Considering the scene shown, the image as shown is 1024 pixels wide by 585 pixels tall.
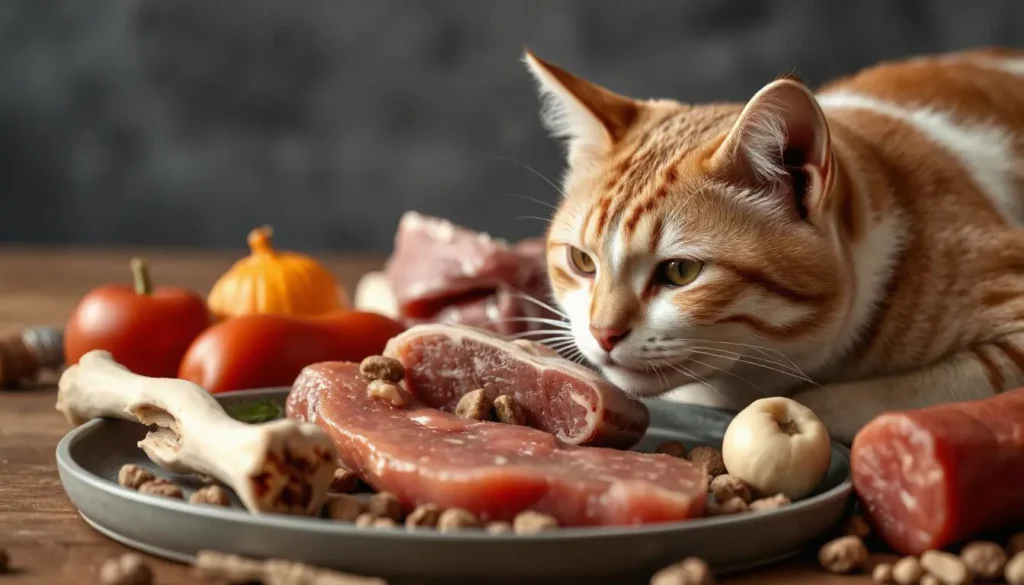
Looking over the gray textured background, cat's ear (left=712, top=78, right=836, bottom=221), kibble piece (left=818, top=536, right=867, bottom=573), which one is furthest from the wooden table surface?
the gray textured background

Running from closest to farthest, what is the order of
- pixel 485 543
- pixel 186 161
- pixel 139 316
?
pixel 485 543, pixel 139 316, pixel 186 161

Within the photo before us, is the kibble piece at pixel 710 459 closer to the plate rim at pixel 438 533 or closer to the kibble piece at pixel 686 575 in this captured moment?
the plate rim at pixel 438 533

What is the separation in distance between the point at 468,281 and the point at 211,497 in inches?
43.3

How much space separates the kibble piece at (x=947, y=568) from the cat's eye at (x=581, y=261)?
653mm

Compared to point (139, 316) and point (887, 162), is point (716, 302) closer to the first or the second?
point (887, 162)

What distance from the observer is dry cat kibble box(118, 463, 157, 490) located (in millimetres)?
1351

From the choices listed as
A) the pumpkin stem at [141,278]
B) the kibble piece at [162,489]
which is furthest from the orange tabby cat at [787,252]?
the pumpkin stem at [141,278]

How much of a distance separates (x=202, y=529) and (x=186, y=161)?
360cm

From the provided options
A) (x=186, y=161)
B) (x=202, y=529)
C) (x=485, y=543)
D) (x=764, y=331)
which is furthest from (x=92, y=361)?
(x=186, y=161)

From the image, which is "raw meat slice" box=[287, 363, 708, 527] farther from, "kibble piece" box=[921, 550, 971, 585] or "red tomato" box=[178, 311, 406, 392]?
"red tomato" box=[178, 311, 406, 392]

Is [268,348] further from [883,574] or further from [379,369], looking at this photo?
[883,574]

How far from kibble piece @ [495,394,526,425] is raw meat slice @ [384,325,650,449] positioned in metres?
0.02

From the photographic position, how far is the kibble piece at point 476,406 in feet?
4.98

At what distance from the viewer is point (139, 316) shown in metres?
2.13
